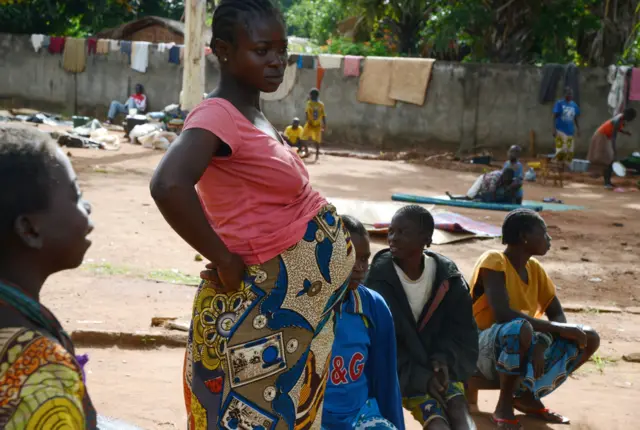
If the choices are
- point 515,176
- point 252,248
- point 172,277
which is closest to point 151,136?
point 515,176

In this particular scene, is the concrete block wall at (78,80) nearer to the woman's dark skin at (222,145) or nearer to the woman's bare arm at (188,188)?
the woman's dark skin at (222,145)

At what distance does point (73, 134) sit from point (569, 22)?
36.2 ft

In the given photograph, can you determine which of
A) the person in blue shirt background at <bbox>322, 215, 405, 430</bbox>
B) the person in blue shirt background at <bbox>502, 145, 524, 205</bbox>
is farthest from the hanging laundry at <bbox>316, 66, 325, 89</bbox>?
the person in blue shirt background at <bbox>322, 215, 405, 430</bbox>

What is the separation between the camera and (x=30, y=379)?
1.35 meters

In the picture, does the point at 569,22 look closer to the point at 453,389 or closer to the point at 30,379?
the point at 453,389

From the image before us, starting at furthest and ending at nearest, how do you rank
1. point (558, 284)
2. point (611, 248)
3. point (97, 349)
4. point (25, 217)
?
point (611, 248) < point (558, 284) < point (97, 349) < point (25, 217)

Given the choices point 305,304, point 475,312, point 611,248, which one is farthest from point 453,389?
point 611,248

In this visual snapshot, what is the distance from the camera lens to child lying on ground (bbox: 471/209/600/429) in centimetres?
389

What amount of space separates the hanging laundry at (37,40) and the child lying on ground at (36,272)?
2383 centimetres

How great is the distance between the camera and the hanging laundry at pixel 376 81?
1911 centimetres

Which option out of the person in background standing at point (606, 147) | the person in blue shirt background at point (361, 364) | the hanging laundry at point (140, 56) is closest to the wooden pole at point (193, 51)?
the hanging laundry at point (140, 56)

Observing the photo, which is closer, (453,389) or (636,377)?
(453,389)

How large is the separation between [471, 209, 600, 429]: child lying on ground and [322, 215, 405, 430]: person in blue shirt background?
3.37 ft

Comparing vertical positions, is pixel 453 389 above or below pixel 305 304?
below
